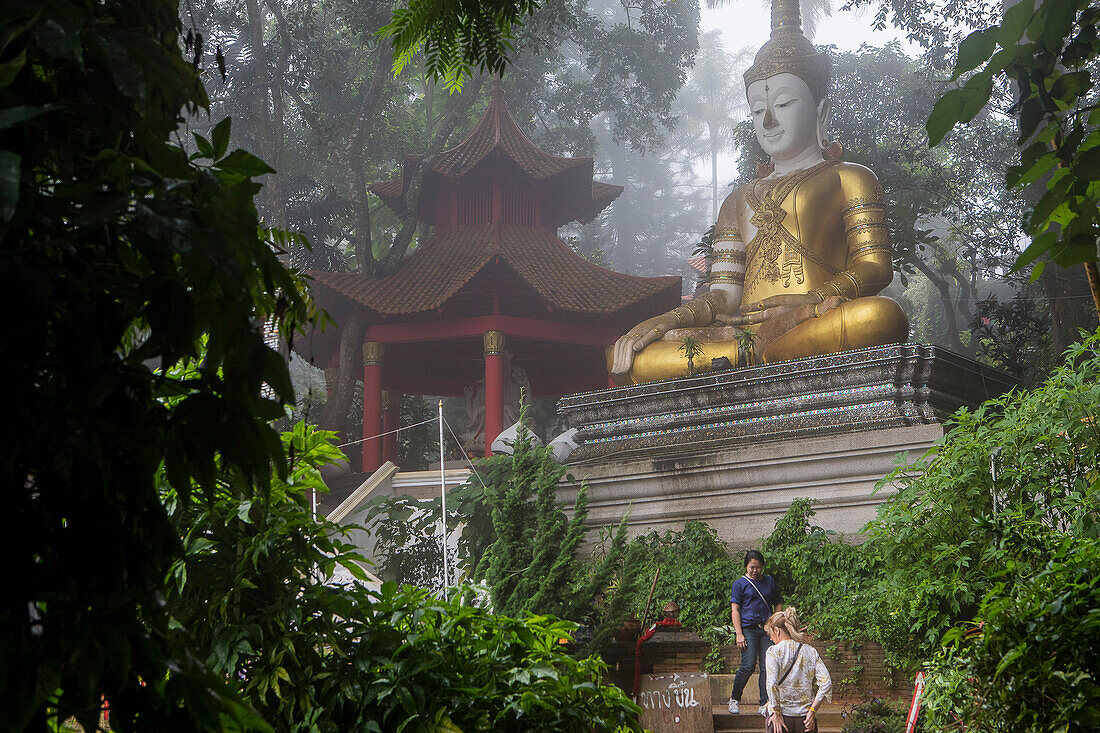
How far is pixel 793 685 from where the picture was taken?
17.0 ft

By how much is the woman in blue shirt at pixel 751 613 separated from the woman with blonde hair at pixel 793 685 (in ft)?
0.96

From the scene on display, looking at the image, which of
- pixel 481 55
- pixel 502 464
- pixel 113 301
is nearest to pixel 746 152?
pixel 502 464

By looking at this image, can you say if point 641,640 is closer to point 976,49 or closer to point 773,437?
point 773,437

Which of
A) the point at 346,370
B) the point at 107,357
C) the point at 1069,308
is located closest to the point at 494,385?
the point at 346,370

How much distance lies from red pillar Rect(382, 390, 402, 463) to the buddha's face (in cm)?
661

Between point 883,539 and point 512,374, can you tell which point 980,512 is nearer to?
point 883,539

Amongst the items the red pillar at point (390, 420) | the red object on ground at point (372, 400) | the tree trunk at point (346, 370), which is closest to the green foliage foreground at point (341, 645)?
the red object on ground at point (372, 400)

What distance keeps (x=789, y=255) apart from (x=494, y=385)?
402 cm

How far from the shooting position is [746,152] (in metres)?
18.1

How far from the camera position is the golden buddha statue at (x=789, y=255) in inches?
353

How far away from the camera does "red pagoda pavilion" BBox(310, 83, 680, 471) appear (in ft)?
40.4

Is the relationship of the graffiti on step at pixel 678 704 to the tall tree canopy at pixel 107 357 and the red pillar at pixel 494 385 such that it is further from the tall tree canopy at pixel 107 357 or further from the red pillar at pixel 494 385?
the red pillar at pixel 494 385

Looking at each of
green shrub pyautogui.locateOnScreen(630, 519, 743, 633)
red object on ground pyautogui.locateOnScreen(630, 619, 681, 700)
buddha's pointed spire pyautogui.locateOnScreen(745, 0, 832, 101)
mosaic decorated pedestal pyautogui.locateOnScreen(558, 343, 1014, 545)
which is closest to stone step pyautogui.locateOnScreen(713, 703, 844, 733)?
red object on ground pyautogui.locateOnScreen(630, 619, 681, 700)

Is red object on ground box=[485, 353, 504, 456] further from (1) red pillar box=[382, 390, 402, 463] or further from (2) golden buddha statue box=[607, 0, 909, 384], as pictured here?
(2) golden buddha statue box=[607, 0, 909, 384]
